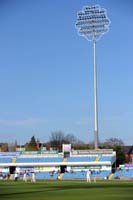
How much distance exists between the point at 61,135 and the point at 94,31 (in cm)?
6686

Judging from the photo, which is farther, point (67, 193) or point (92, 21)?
point (92, 21)

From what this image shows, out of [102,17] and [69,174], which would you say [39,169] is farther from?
[102,17]

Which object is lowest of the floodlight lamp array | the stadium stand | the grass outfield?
the grass outfield

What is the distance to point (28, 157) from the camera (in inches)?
3622

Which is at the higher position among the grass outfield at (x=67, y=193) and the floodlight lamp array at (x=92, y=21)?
the floodlight lamp array at (x=92, y=21)

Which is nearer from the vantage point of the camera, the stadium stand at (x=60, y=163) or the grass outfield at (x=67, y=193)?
the grass outfield at (x=67, y=193)

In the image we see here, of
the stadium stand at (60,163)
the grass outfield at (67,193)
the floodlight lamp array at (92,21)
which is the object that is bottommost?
the grass outfield at (67,193)

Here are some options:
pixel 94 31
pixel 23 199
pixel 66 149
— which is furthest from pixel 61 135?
pixel 23 199

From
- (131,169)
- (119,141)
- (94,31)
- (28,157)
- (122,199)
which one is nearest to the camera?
(122,199)

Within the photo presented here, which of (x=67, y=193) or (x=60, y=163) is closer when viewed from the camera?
(x=67, y=193)

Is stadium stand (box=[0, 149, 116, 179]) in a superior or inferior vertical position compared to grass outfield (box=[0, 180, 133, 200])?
superior

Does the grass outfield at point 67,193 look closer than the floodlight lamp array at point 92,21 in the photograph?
Yes

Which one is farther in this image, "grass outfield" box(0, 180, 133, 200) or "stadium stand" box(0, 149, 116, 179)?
"stadium stand" box(0, 149, 116, 179)

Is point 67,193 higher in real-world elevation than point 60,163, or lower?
lower
